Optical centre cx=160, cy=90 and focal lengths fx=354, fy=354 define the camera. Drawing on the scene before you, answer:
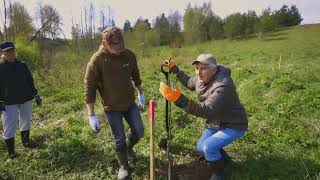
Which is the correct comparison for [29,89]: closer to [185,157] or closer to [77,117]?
[77,117]

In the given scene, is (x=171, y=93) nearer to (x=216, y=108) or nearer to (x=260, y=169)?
(x=216, y=108)

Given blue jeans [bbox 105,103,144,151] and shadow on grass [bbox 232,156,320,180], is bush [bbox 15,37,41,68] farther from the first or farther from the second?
shadow on grass [bbox 232,156,320,180]

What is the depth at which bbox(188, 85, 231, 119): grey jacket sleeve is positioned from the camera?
388 cm

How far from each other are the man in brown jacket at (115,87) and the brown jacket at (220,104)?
918 mm

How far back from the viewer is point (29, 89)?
18.7ft

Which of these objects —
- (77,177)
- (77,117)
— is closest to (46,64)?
(77,117)

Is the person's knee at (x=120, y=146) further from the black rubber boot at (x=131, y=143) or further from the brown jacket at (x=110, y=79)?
the brown jacket at (x=110, y=79)

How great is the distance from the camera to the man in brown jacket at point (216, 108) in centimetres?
394

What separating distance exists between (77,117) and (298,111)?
4.37 m

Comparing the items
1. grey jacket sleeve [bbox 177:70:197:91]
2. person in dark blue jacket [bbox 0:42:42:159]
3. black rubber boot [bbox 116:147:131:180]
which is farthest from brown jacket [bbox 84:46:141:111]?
person in dark blue jacket [bbox 0:42:42:159]

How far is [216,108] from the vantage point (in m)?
3.94

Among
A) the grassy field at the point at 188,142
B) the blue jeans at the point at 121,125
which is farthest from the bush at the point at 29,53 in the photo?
the blue jeans at the point at 121,125

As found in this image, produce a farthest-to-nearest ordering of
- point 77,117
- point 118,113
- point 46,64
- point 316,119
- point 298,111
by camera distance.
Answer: point 46,64, point 77,117, point 298,111, point 316,119, point 118,113

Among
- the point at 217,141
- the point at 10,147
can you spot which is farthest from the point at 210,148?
the point at 10,147
